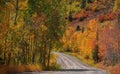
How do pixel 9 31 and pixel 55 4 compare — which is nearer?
pixel 9 31

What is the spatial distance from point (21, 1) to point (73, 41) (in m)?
91.7

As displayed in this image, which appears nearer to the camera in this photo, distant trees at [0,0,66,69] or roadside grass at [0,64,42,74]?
roadside grass at [0,64,42,74]

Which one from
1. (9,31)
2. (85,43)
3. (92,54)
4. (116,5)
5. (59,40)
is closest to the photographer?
(116,5)

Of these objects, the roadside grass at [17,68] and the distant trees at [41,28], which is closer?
the roadside grass at [17,68]

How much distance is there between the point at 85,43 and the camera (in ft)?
382

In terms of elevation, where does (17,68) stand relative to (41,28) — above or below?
below

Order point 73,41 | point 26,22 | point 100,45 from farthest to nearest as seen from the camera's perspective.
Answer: point 73,41, point 100,45, point 26,22

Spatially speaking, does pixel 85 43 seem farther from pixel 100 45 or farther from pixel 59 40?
pixel 59 40

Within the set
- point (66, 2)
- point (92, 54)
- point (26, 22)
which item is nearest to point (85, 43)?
point (92, 54)

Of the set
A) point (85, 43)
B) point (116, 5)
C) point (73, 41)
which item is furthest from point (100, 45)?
point (116, 5)

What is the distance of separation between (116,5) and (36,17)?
1399 inches

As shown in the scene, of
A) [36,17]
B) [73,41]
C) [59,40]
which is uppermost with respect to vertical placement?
[36,17]

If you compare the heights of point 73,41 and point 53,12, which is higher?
point 53,12

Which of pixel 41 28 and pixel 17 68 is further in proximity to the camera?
pixel 41 28
